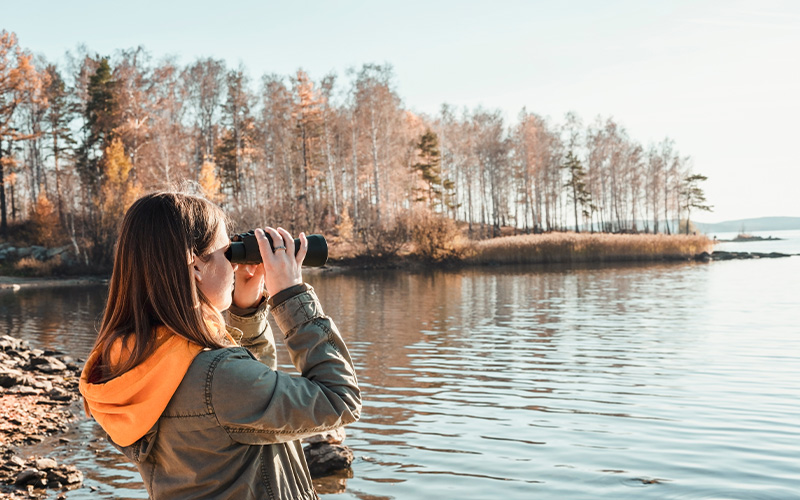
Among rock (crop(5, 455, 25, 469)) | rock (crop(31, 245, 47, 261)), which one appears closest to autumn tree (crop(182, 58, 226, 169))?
rock (crop(31, 245, 47, 261))

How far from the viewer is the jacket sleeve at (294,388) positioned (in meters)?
1.46

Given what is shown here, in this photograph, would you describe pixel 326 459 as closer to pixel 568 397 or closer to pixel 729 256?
pixel 568 397

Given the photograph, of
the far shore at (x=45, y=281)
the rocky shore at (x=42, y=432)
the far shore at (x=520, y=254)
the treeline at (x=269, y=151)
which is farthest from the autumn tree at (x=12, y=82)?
the rocky shore at (x=42, y=432)

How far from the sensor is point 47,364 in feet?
35.7

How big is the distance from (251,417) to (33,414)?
7.74 m

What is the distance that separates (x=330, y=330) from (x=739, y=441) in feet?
20.8

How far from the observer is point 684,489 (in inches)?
215

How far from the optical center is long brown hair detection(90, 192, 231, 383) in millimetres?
1488

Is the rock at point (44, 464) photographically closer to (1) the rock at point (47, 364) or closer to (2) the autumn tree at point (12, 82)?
(1) the rock at point (47, 364)

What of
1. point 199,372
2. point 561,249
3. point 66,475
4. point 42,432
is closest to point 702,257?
point 561,249

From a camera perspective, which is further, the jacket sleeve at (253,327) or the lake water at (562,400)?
the lake water at (562,400)

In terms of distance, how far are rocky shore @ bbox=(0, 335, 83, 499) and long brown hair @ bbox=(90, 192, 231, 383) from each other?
15.2 ft

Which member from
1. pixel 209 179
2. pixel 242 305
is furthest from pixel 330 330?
pixel 209 179

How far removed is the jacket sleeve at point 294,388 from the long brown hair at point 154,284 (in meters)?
0.12
